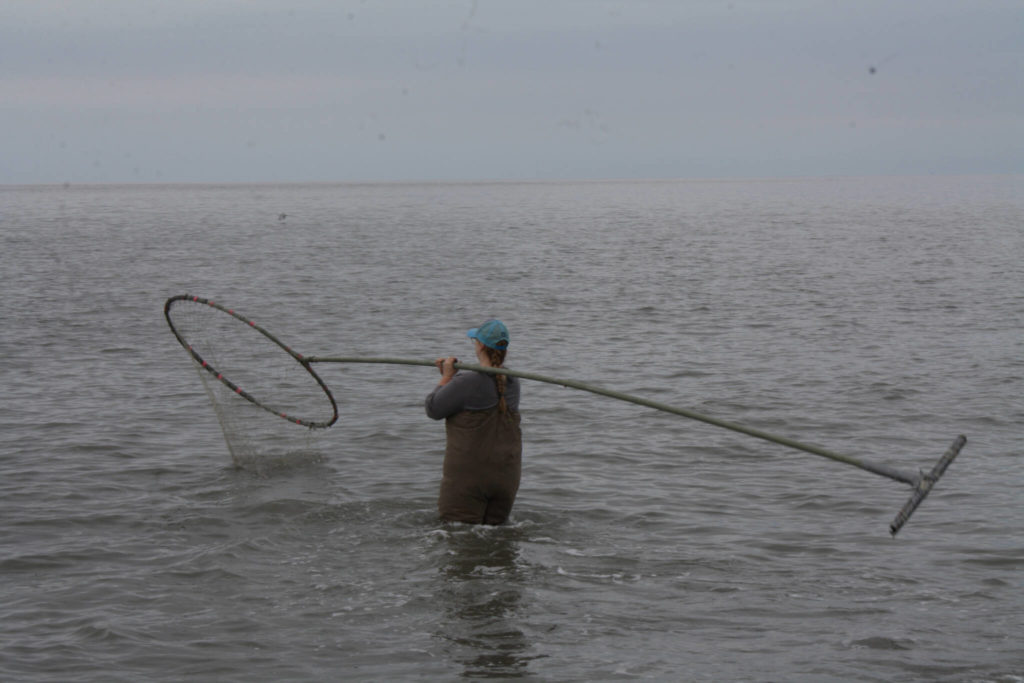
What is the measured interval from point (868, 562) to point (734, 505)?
5.97 ft

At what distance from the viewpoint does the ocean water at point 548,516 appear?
23.7 ft

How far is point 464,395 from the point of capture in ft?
28.5

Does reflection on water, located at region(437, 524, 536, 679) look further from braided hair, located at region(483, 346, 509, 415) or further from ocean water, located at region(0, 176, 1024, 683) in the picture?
braided hair, located at region(483, 346, 509, 415)

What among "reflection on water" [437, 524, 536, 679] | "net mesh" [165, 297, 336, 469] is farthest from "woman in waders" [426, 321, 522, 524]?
"net mesh" [165, 297, 336, 469]

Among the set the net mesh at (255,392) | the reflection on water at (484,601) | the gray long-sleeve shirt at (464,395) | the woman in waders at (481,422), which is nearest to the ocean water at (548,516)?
the reflection on water at (484,601)

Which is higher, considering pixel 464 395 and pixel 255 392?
pixel 464 395

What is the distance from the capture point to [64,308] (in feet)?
86.2

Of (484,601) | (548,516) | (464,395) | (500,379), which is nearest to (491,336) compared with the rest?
(500,379)

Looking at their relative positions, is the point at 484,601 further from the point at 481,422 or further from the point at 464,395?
the point at 464,395

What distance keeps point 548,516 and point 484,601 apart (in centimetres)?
212

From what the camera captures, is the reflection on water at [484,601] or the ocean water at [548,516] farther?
the ocean water at [548,516]

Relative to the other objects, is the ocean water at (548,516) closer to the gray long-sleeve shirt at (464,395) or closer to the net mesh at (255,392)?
the net mesh at (255,392)

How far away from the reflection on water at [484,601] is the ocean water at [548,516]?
1.1 inches

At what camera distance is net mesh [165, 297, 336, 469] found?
37.2 feet
